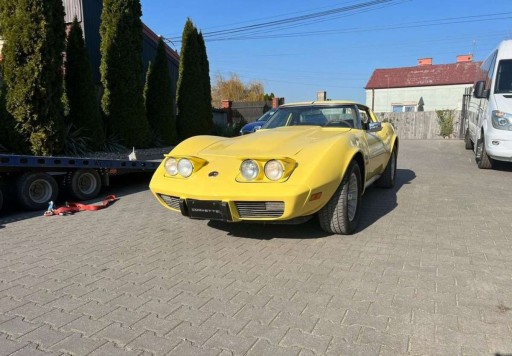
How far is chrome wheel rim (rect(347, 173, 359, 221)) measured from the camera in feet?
14.8

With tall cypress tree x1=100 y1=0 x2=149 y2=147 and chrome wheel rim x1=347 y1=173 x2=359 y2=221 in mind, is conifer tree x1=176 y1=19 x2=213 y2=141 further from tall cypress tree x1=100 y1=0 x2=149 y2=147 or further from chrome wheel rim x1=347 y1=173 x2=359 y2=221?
chrome wheel rim x1=347 y1=173 x2=359 y2=221

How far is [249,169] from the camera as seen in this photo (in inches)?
152

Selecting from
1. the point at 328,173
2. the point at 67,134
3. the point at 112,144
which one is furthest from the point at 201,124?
the point at 328,173

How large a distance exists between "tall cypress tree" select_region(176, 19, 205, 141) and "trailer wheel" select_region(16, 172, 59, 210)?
25.3ft

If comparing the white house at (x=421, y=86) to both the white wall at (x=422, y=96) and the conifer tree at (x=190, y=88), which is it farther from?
the conifer tree at (x=190, y=88)

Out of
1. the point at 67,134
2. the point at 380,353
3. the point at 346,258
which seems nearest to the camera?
the point at 380,353

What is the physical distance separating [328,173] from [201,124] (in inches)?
413

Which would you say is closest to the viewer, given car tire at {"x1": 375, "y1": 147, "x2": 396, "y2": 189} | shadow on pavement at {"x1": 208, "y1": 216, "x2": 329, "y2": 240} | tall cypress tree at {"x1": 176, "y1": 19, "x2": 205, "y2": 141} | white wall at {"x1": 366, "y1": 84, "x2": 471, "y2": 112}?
shadow on pavement at {"x1": 208, "y1": 216, "x2": 329, "y2": 240}

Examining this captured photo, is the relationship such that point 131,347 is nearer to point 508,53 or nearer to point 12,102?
point 12,102

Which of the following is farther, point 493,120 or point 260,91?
point 260,91

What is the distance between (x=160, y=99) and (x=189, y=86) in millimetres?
1418

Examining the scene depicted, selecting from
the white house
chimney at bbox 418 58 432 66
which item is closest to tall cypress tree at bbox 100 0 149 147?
the white house

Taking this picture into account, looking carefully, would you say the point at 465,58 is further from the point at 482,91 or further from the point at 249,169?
the point at 249,169

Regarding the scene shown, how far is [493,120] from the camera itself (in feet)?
28.8
